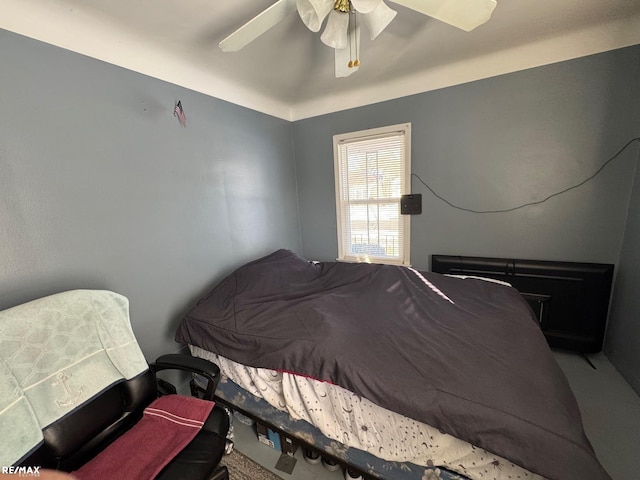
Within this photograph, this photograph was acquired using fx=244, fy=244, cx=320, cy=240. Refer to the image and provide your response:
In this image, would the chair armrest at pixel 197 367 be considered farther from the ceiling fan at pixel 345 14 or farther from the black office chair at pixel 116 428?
the ceiling fan at pixel 345 14

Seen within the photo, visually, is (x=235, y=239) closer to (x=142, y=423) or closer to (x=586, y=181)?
(x=142, y=423)

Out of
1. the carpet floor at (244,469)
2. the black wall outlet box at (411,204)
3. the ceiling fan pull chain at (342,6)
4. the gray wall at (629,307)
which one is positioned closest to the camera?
the ceiling fan pull chain at (342,6)

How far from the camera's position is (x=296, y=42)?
5.55ft

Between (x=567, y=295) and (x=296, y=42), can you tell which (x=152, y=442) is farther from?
(x=567, y=295)

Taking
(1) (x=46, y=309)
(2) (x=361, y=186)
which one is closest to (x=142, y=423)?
(1) (x=46, y=309)

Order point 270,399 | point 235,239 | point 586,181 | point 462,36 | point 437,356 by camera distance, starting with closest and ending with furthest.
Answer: point 437,356 < point 270,399 < point 462,36 < point 586,181 < point 235,239

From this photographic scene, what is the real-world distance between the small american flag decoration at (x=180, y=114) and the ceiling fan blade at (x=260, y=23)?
656 mm

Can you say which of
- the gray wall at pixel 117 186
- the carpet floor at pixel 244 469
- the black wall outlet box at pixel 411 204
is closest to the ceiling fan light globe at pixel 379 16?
the gray wall at pixel 117 186

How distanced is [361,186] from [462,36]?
1435 mm

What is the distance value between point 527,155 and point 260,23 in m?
2.22

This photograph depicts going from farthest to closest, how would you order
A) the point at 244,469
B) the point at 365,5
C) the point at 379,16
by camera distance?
the point at 244,469
the point at 379,16
the point at 365,5

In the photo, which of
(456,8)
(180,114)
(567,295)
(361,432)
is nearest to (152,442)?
(361,432)

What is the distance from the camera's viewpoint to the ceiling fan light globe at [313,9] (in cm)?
109

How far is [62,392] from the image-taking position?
3.15 ft
